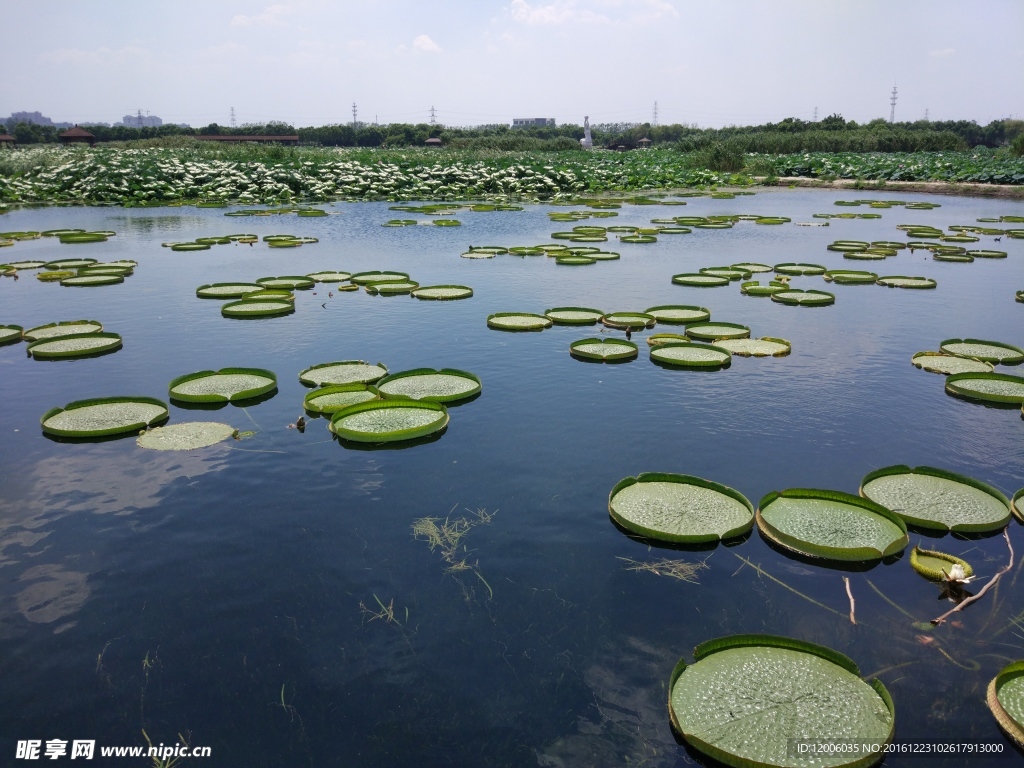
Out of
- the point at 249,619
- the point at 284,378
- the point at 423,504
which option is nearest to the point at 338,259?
the point at 284,378

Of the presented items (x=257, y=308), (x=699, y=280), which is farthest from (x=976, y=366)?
(x=257, y=308)

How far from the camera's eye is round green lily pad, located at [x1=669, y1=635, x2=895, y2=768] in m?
3.60

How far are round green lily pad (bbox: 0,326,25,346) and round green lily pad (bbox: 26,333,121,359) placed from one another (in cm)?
52

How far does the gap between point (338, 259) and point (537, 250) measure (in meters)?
5.08

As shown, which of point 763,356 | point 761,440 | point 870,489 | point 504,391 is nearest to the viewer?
point 870,489

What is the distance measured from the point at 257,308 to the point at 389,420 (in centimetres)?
594

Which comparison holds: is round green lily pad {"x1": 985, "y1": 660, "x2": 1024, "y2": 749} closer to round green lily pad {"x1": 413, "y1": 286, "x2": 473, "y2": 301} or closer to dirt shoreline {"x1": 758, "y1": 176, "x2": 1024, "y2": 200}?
round green lily pad {"x1": 413, "y1": 286, "x2": 473, "y2": 301}

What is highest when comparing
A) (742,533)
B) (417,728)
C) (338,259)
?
(338,259)

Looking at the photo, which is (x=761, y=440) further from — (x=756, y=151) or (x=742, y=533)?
(x=756, y=151)

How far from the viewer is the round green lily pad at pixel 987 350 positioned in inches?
375

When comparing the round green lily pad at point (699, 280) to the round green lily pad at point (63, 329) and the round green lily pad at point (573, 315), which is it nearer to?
the round green lily pad at point (573, 315)

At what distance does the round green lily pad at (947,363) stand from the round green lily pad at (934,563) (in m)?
4.72

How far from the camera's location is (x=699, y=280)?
14.4m

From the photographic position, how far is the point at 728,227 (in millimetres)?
23453
